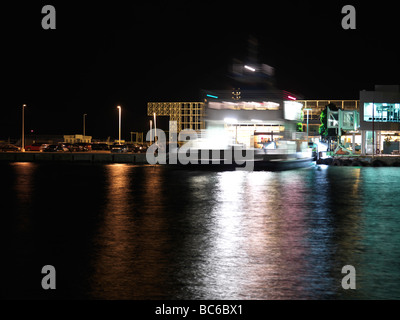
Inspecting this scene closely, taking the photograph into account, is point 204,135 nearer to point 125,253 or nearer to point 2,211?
point 2,211

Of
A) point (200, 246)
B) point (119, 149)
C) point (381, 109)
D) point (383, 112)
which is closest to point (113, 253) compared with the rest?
point (200, 246)

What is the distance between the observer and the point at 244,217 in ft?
42.5

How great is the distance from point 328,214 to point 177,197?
5965 mm

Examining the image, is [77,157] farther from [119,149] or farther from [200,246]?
[200,246]

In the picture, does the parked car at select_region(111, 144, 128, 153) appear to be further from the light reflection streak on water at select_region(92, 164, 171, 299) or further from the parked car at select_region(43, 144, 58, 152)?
the light reflection streak on water at select_region(92, 164, 171, 299)

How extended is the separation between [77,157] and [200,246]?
47.6 metres

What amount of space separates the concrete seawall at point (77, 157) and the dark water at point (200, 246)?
116ft

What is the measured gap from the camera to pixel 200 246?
9.32 metres

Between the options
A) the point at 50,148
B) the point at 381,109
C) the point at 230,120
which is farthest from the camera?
the point at 50,148

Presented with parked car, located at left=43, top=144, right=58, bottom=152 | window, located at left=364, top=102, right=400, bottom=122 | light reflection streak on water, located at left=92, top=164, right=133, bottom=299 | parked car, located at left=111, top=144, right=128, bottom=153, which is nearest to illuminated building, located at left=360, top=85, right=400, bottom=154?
window, located at left=364, top=102, right=400, bottom=122

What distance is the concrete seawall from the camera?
53.1 m

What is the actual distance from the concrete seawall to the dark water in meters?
35.4
